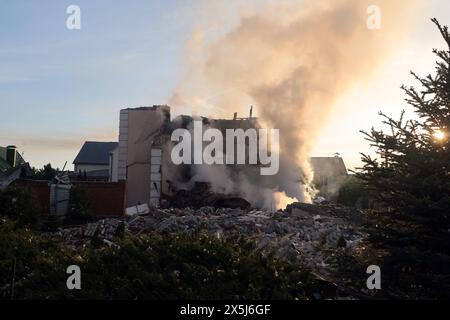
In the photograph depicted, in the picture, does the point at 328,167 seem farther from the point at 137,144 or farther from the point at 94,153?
the point at 137,144

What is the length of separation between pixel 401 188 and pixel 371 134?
1.06 m

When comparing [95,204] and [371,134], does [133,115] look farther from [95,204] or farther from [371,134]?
[371,134]

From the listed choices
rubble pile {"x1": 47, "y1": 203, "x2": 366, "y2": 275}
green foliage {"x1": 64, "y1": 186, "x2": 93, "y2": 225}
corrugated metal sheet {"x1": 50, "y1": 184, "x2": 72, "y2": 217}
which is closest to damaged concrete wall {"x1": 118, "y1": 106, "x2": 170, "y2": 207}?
corrugated metal sheet {"x1": 50, "y1": 184, "x2": 72, "y2": 217}

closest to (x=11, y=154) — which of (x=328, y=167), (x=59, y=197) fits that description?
(x=59, y=197)

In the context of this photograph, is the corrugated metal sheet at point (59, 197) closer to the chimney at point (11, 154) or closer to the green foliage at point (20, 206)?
the green foliage at point (20, 206)

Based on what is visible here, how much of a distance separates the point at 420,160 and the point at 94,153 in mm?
47961

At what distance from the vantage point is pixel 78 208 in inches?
809

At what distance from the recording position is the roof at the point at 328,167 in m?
45.6

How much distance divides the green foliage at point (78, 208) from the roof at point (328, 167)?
26.5 meters

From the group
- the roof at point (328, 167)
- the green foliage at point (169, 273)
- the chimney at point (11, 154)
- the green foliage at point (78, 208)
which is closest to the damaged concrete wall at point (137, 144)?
the green foliage at point (78, 208)

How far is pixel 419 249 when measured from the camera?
808 centimetres

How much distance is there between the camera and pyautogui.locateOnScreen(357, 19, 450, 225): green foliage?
316 inches

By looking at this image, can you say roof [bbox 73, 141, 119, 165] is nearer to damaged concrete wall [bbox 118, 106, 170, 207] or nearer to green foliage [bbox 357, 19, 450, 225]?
damaged concrete wall [bbox 118, 106, 170, 207]
